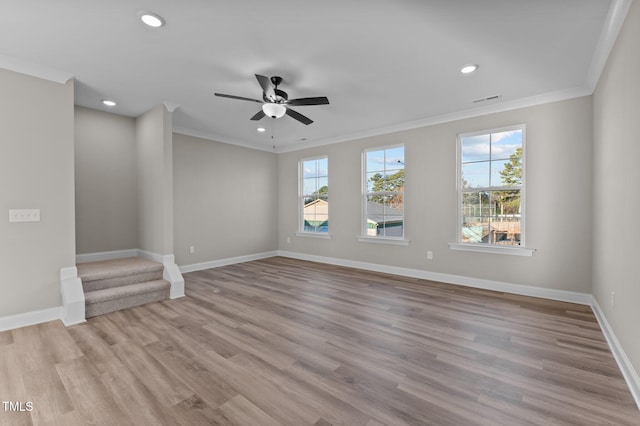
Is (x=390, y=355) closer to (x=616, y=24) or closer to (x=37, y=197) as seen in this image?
(x=616, y=24)

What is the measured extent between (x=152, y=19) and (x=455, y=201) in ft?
→ 14.3

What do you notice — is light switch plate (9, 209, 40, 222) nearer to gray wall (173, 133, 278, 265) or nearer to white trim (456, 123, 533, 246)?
gray wall (173, 133, 278, 265)

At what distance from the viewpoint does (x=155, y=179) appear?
415 cm

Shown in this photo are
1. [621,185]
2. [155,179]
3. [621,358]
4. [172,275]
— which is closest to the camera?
[621,358]

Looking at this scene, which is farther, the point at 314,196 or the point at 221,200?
the point at 314,196

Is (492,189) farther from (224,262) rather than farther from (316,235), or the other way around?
(224,262)

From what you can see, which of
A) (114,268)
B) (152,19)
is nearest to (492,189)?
(152,19)

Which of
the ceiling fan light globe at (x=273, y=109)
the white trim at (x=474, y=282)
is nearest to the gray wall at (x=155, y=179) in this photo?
the ceiling fan light globe at (x=273, y=109)

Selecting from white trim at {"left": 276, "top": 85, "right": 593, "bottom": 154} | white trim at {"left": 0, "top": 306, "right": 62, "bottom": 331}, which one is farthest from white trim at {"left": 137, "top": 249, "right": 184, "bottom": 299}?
white trim at {"left": 276, "top": 85, "right": 593, "bottom": 154}

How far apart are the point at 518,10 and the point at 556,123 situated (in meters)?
2.26

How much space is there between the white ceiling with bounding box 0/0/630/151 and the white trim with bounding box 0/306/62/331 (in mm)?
2545

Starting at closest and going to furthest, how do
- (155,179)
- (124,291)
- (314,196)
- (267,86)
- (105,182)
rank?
(267,86) < (124,291) < (155,179) < (105,182) < (314,196)

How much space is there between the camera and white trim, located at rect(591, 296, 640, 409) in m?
1.83

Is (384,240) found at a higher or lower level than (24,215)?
lower
